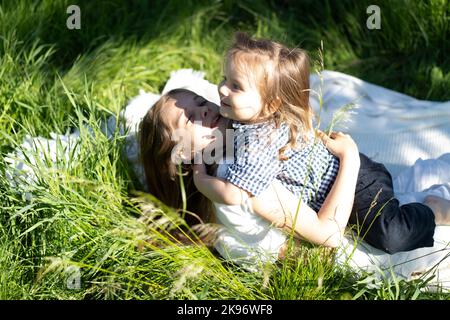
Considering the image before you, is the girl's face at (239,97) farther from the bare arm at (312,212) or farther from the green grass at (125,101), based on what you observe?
the green grass at (125,101)

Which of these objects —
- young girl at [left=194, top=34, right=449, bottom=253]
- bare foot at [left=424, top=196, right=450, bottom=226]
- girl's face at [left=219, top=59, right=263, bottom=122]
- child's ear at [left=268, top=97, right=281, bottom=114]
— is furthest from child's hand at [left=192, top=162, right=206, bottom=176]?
bare foot at [left=424, top=196, right=450, bottom=226]

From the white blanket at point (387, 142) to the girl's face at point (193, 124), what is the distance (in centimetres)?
38

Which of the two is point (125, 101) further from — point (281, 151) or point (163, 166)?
point (281, 151)

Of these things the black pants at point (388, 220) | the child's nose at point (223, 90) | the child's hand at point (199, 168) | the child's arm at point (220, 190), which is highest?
the child's nose at point (223, 90)

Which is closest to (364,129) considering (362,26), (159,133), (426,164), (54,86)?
(426,164)

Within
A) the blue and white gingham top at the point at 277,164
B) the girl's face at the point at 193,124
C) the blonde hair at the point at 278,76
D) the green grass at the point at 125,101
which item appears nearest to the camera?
the green grass at the point at 125,101

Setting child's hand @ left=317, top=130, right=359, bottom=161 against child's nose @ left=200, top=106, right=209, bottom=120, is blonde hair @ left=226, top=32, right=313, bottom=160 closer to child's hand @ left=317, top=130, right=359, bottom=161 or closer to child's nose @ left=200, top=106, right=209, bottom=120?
child's hand @ left=317, top=130, right=359, bottom=161

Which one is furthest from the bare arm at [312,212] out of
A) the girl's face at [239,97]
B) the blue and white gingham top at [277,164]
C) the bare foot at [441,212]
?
the bare foot at [441,212]

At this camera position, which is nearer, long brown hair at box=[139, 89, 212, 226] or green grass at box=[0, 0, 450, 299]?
green grass at box=[0, 0, 450, 299]

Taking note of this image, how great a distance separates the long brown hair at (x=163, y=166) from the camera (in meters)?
3.27

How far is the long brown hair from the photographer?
3.27m

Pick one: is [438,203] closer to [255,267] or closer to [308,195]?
[308,195]

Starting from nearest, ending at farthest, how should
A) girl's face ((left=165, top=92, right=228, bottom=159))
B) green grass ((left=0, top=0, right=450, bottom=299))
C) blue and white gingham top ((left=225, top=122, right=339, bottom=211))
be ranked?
green grass ((left=0, top=0, right=450, bottom=299)) < blue and white gingham top ((left=225, top=122, right=339, bottom=211)) < girl's face ((left=165, top=92, right=228, bottom=159))

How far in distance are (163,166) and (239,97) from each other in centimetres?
53
